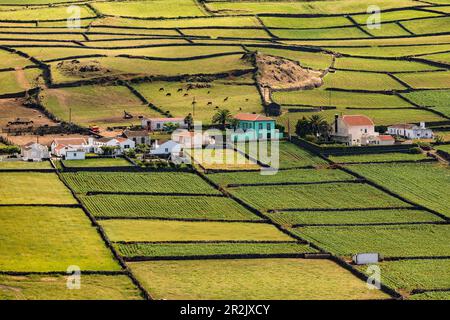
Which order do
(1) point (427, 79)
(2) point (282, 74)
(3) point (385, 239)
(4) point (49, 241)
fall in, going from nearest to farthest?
(4) point (49, 241)
(3) point (385, 239)
(2) point (282, 74)
(1) point (427, 79)

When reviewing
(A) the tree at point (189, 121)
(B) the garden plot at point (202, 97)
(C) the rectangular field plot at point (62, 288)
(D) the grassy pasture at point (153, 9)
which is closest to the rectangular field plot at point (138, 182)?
(A) the tree at point (189, 121)

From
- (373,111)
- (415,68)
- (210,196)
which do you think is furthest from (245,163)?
(415,68)

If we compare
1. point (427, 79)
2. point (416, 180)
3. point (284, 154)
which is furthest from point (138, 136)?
point (427, 79)

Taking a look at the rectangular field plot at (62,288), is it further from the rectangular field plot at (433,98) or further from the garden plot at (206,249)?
the rectangular field plot at (433,98)

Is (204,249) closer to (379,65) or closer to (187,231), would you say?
(187,231)

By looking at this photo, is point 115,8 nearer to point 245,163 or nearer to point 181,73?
point 181,73

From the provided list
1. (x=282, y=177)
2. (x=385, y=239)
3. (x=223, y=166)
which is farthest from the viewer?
(x=223, y=166)
